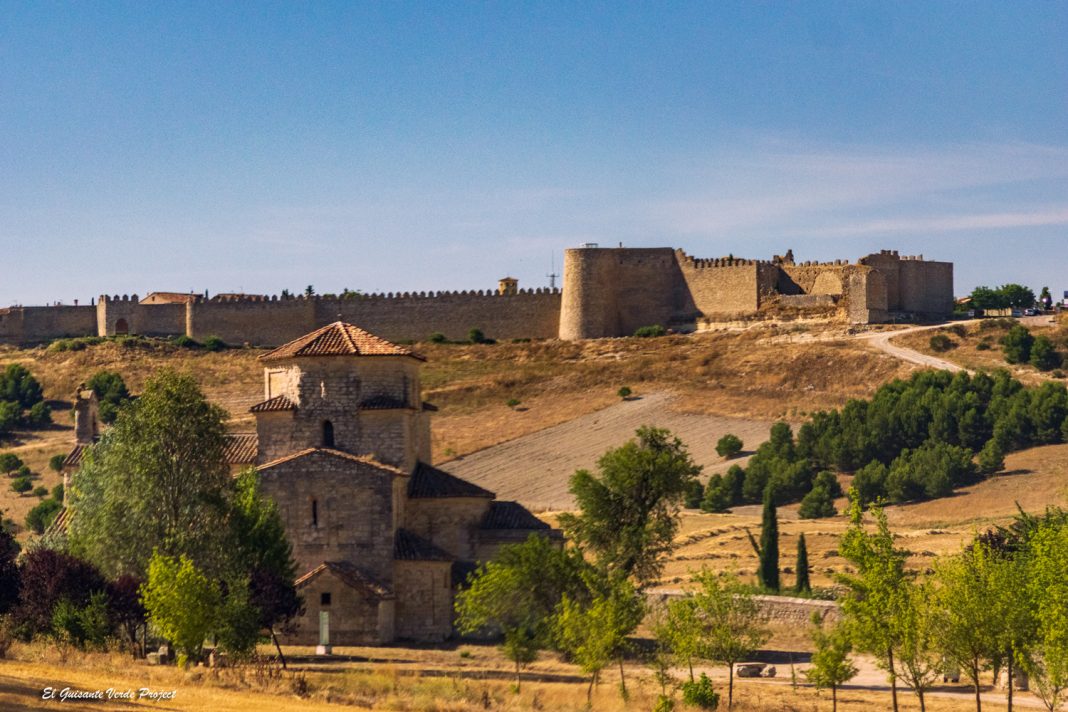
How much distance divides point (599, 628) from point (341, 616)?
8.66 meters

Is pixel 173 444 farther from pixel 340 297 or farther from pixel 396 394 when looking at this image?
pixel 340 297

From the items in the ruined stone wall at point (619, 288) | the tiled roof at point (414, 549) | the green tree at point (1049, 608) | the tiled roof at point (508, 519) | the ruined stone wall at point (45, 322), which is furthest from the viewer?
the ruined stone wall at point (45, 322)

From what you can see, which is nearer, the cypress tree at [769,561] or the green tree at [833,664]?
the green tree at [833,664]

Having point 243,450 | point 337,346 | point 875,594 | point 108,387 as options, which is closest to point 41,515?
point 243,450

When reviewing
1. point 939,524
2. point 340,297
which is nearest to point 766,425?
point 939,524

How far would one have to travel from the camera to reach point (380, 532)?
38344mm

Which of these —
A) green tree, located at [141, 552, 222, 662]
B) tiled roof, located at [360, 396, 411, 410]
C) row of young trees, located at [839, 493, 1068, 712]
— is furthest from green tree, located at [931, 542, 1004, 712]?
tiled roof, located at [360, 396, 411, 410]

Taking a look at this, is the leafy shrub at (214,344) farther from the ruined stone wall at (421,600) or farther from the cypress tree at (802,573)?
the ruined stone wall at (421,600)

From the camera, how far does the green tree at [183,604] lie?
30.7 m

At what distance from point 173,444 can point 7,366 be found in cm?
5324

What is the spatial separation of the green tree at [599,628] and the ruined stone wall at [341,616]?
5800 millimetres

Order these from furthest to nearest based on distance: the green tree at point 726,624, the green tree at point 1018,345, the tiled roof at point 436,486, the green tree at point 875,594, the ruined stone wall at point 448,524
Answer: the green tree at point 1018,345
the ruined stone wall at point 448,524
the tiled roof at point 436,486
the green tree at point 726,624
the green tree at point 875,594

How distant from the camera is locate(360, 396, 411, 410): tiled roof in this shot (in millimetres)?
39688

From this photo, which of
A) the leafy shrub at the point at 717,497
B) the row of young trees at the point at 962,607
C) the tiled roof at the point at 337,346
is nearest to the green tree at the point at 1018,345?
the leafy shrub at the point at 717,497
